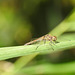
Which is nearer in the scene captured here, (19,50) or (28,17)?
(19,50)

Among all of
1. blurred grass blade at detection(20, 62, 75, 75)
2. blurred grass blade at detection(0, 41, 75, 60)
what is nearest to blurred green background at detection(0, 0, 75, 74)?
blurred grass blade at detection(20, 62, 75, 75)

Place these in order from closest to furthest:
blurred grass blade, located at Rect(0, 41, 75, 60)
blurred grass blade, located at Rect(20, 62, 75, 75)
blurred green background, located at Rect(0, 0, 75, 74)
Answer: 1. blurred grass blade, located at Rect(0, 41, 75, 60)
2. blurred grass blade, located at Rect(20, 62, 75, 75)
3. blurred green background, located at Rect(0, 0, 75, 74)

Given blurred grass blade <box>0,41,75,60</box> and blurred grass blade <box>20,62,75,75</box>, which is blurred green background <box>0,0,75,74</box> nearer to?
blurred grass blade <box>20,62,75,75</box>

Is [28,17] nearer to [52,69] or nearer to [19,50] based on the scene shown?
[52,69]

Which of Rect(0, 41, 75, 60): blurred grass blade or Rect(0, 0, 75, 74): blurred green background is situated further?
Rect(0, 0, 75, 74): blurred green background

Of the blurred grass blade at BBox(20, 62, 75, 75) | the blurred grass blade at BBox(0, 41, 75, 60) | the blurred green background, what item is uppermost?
the blurred green background

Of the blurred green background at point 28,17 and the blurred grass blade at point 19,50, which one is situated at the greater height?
the blurred green background at point 28,17

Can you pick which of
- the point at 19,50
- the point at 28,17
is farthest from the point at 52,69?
the point at 28,17

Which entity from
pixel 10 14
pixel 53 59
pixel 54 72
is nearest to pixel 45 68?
pixel 54 72

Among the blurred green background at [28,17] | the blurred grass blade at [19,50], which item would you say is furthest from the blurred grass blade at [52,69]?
the blurred green background at [28,17]

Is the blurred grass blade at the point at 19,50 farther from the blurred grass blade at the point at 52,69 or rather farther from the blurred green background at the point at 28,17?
the blurred green background at the point at 28,17
